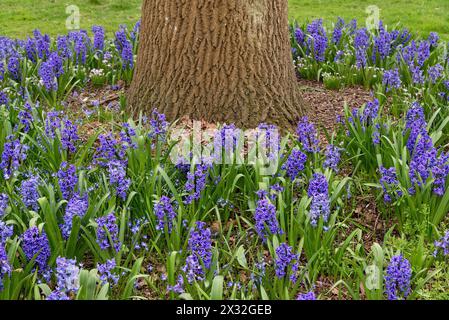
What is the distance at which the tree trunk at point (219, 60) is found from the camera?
4.49 m

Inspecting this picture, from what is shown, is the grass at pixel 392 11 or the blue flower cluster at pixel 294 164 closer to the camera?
the blue flower cluster at pixel 294 164

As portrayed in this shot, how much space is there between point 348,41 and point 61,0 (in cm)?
645

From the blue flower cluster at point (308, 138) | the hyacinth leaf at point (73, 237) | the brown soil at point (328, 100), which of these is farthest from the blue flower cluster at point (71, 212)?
the brown soil at point (328, 100)

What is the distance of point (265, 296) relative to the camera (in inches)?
110

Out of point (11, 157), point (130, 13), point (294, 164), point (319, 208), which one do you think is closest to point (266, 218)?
point (319, 208)

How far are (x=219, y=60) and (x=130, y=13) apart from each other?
20.7 ft

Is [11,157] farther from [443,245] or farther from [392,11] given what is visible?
[392,11]

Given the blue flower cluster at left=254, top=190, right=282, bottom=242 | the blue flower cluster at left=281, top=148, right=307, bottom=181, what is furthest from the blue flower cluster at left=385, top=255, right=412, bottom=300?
the blue flower cluster at left=281, top=148, right=307, bottom=181

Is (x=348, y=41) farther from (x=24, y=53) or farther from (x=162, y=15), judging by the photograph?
(x=24, y=53)

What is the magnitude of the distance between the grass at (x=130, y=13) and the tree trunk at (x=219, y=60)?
4.72 metres

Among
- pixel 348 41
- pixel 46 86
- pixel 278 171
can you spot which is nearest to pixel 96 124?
pixel 46 86

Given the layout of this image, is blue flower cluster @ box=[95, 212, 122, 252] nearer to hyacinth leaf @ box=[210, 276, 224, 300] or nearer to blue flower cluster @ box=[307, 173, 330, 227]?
hyacinth leaf @ box=[210, 276, 224, 300]

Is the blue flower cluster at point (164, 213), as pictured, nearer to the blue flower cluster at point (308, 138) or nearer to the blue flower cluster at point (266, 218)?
the blue flower cluster at point (266, 218)

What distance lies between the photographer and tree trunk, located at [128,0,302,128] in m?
4.49
